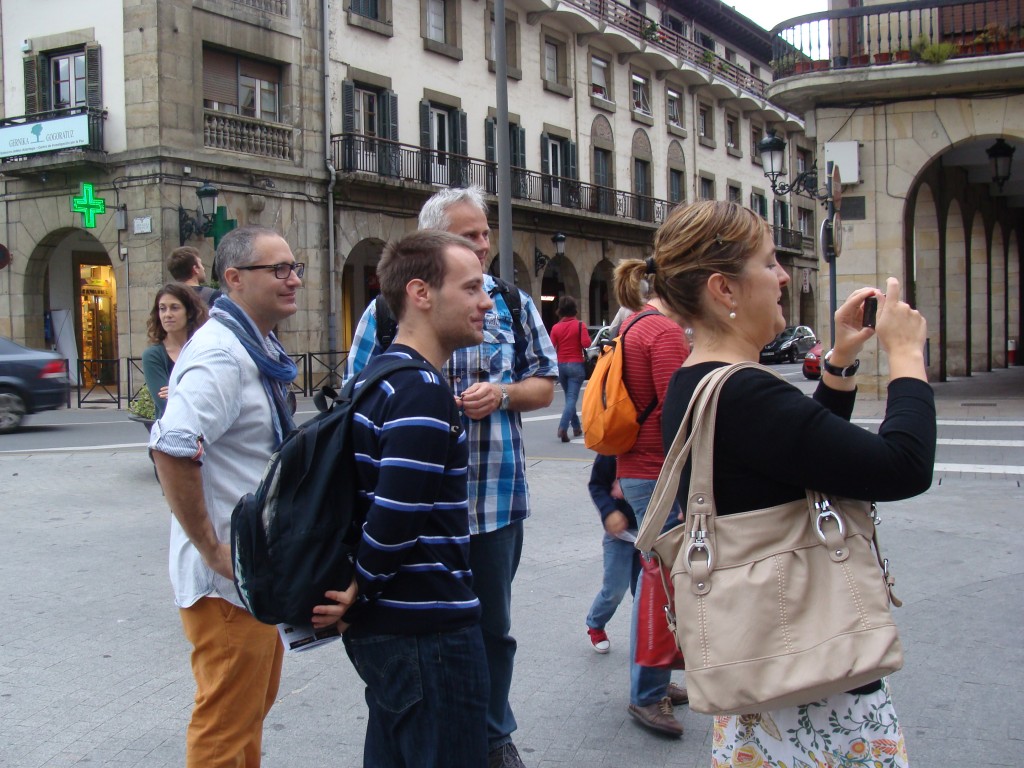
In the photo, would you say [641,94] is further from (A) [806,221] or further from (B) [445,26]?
(A) [806,221]

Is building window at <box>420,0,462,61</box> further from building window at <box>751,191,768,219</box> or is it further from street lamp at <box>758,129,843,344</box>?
building window at <box>751,191,768,219</box>

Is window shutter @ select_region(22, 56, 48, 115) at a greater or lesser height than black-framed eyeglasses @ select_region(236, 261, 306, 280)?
greater

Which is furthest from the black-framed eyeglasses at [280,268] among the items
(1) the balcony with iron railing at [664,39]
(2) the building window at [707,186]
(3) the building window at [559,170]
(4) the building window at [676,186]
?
(2) the building window at [707,186]

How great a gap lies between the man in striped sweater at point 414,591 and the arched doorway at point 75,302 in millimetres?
21957

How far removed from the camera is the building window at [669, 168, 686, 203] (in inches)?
1448

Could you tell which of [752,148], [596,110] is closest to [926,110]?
[596,110]

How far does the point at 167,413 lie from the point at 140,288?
19603mm

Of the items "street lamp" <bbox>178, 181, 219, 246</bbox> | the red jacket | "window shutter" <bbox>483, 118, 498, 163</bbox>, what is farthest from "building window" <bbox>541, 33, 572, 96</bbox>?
the red jacket

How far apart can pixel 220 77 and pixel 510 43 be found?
Answer: 10.4 m

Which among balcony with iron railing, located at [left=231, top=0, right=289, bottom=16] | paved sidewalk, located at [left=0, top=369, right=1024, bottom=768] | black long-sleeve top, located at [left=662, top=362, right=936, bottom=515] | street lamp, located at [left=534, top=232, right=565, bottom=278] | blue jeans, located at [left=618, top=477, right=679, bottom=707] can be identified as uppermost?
balcony with iron railing, located at [left=231, top=0, right=289, bottom=16]

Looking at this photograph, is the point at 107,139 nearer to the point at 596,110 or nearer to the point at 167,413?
the point at 596,110

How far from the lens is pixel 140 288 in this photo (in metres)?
20.8

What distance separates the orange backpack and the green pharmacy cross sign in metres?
18.6

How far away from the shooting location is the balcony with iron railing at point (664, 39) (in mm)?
31969
